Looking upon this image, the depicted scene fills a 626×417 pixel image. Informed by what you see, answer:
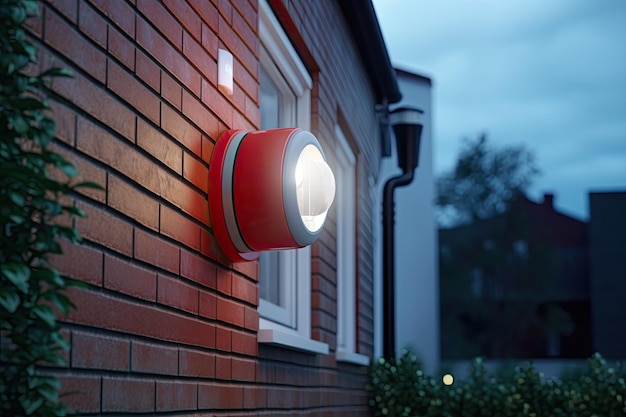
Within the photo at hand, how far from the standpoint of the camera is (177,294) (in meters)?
2.33

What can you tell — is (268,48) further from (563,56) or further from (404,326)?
(563,56)

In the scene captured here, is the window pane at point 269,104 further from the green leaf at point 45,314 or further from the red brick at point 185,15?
the green leaf at point 45,314

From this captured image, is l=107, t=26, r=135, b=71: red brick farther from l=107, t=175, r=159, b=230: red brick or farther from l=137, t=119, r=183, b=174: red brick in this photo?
l=107, t=175, r=159, b=230: red brick

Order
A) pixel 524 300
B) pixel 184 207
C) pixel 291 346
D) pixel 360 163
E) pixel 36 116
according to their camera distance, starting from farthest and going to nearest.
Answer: pixel 524 300 < pixel 360 163 < pixel 291 346 < pixel 184 207 < pixel 36 116

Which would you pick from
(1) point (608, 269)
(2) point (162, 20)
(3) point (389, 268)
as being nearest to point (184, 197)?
(2) point (162, 20)

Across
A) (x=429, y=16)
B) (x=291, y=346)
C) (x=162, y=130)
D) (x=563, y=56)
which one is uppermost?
(x=429, y=16)

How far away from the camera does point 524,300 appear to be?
89.6 ft

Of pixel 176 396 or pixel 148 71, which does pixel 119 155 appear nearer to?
pixel 148 71

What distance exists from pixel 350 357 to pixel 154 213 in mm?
3147

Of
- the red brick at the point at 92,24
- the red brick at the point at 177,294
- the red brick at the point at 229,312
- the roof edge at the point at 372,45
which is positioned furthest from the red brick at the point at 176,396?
the roof edge at the point at 372,45

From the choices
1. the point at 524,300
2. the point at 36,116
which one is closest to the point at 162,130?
the point at 36,116

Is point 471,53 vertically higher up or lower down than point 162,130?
higher up

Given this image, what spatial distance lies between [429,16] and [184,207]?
1848 inches

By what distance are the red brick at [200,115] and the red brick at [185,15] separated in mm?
171
